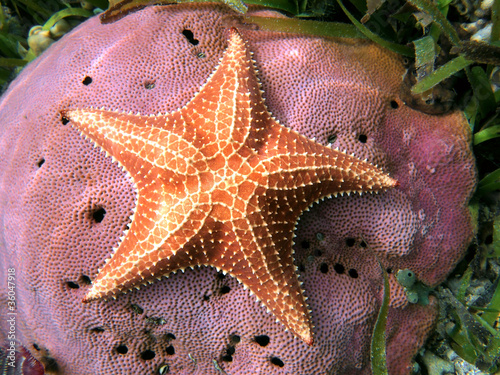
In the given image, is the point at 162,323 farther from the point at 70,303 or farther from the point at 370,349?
the point at 370,349

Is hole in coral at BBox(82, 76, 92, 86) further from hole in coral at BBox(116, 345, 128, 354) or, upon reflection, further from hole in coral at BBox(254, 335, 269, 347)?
hole in coral at BBox(254, 335, 269, 347)

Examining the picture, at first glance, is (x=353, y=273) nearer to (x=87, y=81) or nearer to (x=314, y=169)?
(x=314, y=169)

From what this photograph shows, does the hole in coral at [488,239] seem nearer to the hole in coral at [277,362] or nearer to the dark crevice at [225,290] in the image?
the hole in coral at [277,362]

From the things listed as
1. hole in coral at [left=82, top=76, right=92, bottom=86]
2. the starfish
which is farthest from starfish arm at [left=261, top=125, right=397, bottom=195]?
hole in coral at [left=82, top=76, right=92, bottom=86]

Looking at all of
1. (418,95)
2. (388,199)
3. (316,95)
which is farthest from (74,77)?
(418,95)

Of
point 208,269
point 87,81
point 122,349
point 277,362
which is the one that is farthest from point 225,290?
point 87,81
